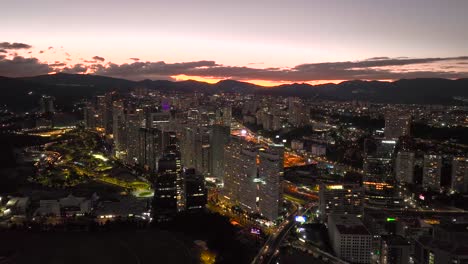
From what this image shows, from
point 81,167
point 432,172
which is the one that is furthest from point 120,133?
point 432,172

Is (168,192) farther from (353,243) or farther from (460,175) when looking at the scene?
(460,175)

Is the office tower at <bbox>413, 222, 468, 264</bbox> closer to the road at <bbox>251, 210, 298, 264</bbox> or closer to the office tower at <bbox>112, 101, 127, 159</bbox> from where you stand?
the road at <bbox>251, 210, 298, 264</bbox>

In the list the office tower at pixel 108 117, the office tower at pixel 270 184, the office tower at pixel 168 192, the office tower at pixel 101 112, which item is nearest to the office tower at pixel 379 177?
the office tower at pixel 270 184

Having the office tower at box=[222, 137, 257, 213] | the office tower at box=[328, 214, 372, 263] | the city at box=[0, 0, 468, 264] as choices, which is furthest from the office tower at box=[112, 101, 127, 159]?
the office tower at box=[328, 214, 372, 263]

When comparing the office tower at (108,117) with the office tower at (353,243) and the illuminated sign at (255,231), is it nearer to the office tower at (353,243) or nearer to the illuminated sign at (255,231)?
the illuminated sign at (255,231)

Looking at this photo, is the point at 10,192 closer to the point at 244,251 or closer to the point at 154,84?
the point at 244,251

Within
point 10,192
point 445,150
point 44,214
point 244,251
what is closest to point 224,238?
point 244,251
